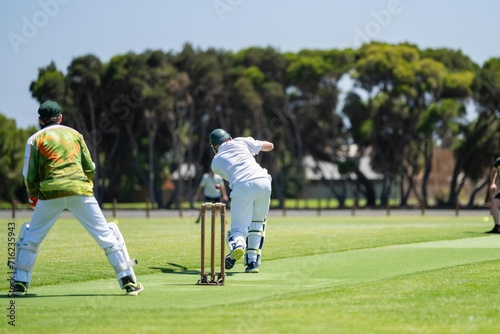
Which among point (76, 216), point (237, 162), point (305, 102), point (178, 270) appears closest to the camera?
point (76, 216)

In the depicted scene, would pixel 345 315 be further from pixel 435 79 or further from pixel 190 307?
pixel 435 79

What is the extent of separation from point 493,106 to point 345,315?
54.1m

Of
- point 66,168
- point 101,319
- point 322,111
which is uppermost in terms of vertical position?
point 322,111

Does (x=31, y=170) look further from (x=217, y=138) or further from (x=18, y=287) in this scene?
(x=217, y=138)

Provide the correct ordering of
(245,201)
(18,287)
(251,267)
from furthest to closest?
(251,267) → (245,201) → (18,287)

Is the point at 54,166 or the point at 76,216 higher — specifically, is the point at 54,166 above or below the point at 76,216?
above

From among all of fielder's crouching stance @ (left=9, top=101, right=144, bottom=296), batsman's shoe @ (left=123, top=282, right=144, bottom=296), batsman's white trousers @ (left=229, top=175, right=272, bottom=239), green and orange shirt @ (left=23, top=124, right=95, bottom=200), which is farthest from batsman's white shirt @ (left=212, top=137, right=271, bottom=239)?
green and orange shirt @ (left=23, top=124, right=95, bottom=200)

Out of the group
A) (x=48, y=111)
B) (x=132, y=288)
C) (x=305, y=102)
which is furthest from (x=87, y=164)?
(x=305, y=102)

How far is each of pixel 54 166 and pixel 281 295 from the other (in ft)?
9.30

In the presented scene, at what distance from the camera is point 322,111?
216 feet

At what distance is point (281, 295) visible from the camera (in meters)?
10.0

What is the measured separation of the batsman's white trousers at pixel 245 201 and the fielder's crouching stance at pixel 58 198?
8.47ft

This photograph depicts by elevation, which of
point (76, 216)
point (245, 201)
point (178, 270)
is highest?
point (245, 201)

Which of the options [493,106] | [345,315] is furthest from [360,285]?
[493,106]
